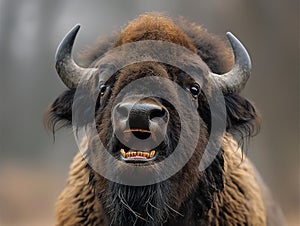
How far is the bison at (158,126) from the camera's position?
13.7ft

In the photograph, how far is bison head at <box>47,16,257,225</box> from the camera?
13.6ft

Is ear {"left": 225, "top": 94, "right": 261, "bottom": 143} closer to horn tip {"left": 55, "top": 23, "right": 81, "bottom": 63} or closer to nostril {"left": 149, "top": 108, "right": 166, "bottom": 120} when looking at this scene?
nostril {"left": 149, "top": 108, "right": 166, "bottom": 120}

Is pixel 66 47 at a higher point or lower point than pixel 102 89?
higher

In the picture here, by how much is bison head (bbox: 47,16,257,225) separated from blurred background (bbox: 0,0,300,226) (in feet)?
28.1

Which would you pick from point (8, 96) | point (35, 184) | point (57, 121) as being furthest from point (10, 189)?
point (57, 121)

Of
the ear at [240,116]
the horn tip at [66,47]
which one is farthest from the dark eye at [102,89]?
the ear at [240,116]

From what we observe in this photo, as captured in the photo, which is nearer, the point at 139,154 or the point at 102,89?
the point at 139,154

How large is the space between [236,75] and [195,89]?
455 mm

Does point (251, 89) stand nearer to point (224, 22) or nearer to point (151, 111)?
point (224, 22)

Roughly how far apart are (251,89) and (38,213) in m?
5.30

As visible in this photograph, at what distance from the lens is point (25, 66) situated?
53.0 ft

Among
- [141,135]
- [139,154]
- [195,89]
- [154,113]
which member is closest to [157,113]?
[154,113]

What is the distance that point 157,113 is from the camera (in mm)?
4023

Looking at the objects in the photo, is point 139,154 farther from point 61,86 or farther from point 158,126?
point 61,86
